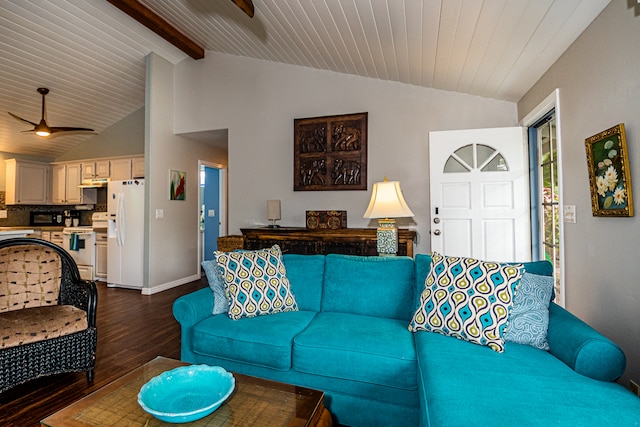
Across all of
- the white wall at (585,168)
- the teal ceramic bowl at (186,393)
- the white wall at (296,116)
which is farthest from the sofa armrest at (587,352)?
the white wall at (296,116)

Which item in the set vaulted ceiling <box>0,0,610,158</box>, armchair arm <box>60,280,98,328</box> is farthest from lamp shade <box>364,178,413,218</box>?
armchair arm <box>60,280,98,328</box>

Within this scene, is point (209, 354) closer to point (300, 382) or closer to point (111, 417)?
point (300, 382)

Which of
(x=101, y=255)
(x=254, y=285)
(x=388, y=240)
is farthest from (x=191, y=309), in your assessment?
(x=101, y=255)

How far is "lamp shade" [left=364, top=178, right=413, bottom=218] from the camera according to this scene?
262 centimetres

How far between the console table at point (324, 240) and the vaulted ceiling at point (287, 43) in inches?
70.8

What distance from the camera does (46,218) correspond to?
20.8 feet

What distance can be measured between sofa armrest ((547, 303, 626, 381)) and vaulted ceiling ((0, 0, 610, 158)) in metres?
1.78

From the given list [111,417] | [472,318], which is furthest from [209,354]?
[472,318]

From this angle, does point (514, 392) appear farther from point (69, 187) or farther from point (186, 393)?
point (69, 187)

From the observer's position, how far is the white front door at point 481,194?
129 inches

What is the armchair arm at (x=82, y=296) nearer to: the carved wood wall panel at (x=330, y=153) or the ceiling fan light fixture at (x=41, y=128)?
the carved wood wall panel at (x=330, y=153)

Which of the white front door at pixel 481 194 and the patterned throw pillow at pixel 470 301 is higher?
the white front door at pixel 481 194

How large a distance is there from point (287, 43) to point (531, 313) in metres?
3.58

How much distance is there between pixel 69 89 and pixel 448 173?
18.2ft
